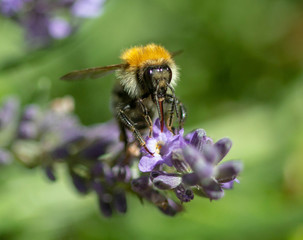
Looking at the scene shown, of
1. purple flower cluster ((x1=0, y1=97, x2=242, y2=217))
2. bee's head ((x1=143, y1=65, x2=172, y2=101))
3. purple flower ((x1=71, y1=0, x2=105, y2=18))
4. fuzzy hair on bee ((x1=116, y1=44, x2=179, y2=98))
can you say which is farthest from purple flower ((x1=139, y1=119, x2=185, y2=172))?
purple flower ((x1=71, y1=0, x2=105, y2=18))

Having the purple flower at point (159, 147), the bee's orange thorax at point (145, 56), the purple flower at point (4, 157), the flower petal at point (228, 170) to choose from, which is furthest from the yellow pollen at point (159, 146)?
the purple flower at point (4, 157)

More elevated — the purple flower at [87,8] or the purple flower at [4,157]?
the purple flower at [87,8]

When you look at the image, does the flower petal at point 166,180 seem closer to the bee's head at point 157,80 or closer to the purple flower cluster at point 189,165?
the purple flower cluster at point 189,165

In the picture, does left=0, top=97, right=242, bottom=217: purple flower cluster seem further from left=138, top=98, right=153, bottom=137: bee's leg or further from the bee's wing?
the bee's wing

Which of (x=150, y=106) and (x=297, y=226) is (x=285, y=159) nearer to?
(x=297, y=226)

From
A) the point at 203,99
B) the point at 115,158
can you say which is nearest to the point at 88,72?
the point at 115,158

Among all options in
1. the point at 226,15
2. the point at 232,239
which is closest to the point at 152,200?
the point at 232,239
